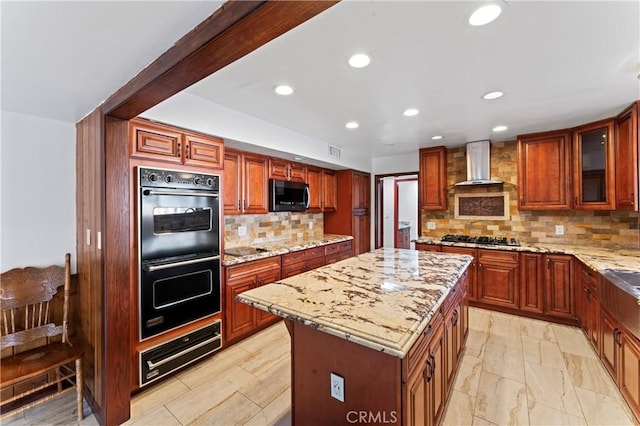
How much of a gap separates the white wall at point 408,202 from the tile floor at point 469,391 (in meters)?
5.00

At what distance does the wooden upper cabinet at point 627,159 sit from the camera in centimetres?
259

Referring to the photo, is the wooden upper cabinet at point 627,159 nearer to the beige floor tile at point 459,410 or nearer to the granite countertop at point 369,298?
the granite countertop at point 369,298

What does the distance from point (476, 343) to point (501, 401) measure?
0.89 m

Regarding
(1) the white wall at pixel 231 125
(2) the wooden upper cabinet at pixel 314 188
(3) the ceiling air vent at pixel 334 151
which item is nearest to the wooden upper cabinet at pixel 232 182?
(1) the white wall at pixel 231 125

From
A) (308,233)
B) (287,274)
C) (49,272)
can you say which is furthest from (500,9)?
(308,233)

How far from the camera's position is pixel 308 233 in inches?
187

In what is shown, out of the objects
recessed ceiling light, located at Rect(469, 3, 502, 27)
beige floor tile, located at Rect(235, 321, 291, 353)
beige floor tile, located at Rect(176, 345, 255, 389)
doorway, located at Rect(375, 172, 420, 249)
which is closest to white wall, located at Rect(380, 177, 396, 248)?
doorway, located at Rect(375, 172, 420, 249)

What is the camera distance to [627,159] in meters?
2.72

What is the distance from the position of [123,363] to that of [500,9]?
3034mm

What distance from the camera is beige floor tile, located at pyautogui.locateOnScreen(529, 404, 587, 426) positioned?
180 centimetres

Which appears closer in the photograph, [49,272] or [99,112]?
[99,112]

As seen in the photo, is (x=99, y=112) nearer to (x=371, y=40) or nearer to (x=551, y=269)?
(x=371, y=40)

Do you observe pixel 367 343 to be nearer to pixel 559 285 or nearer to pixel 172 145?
pixel 172 145

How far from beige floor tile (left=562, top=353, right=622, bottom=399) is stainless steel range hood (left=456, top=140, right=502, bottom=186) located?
2.24 metres
